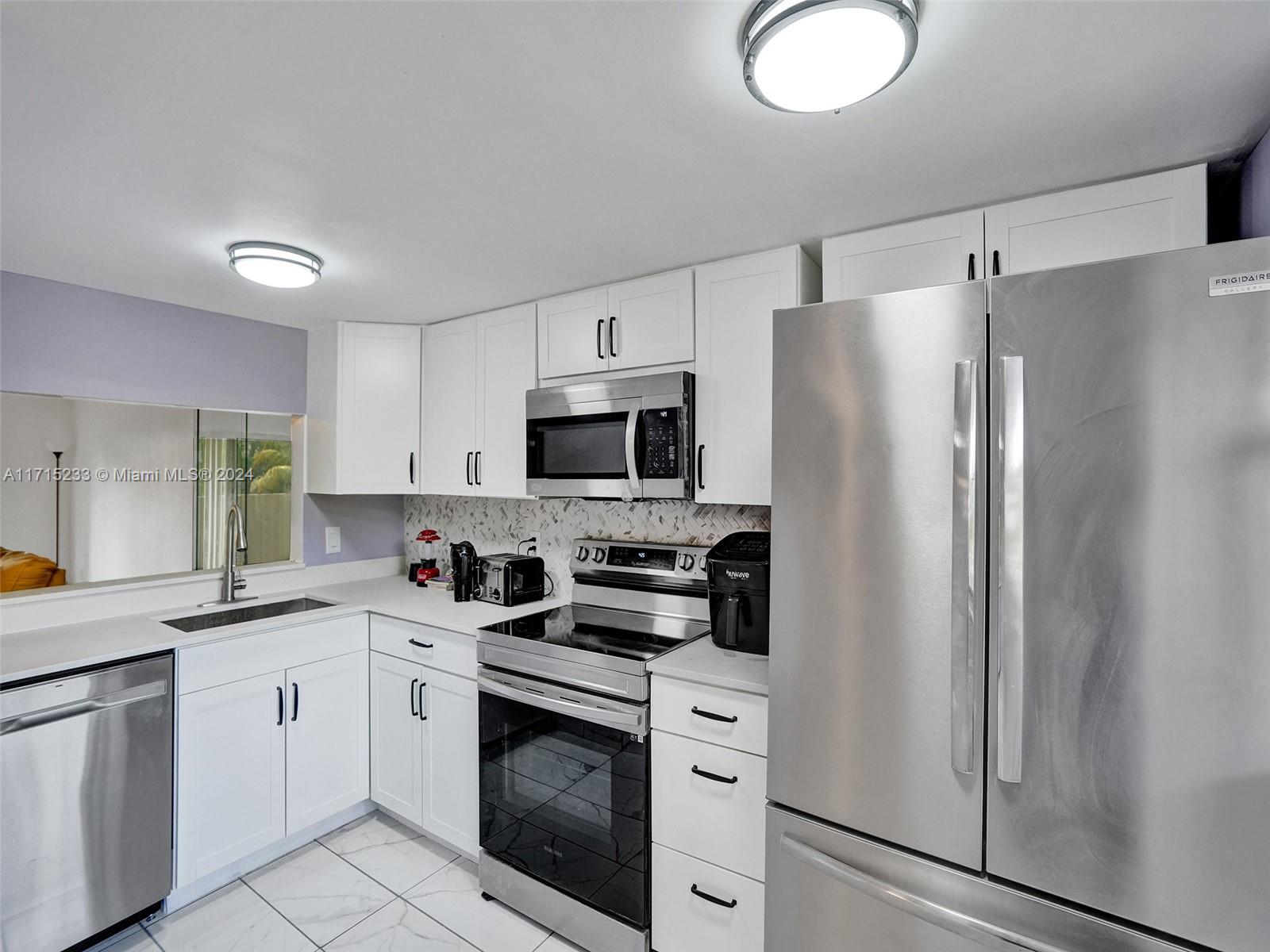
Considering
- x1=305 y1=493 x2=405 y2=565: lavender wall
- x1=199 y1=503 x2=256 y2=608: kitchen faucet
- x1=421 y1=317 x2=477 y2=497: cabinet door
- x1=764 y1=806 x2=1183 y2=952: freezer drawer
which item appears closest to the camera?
x1=764 y1=806 x2=1183 y2=952: freezer drawer

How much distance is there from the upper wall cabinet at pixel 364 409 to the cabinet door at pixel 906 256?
2168 mm

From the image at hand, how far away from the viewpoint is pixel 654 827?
1832mm

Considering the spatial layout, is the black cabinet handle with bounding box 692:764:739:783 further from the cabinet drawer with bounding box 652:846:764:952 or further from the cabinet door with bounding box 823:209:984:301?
the cabinet door with bounding box 823:209:984:301

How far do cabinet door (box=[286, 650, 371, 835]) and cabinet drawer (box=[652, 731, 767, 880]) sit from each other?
5.21ft

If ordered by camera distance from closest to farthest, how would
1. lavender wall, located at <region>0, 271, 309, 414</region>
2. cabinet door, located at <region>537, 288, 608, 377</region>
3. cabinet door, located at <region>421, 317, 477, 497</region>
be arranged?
lavender wall, located at <region>0, 271, 309, 414</region>
cabinet door, located at <region>537, 288, 608, 377</region>
cabinet door, located at <region>421, 317, 477, 497</region>

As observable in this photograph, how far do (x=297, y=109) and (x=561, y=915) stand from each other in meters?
2.43

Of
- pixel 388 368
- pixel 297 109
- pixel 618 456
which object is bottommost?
pixel 618 456

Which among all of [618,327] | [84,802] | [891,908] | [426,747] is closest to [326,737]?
[426,747]

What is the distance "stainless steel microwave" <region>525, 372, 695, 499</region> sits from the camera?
7.07ft

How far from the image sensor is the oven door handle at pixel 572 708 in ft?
6.06

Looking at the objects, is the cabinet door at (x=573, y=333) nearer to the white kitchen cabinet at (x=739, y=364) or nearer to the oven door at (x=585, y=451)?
the oven door at (x=585, y=451)

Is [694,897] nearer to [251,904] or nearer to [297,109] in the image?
[251,904]

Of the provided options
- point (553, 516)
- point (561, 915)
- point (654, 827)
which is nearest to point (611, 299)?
point (553, 516)

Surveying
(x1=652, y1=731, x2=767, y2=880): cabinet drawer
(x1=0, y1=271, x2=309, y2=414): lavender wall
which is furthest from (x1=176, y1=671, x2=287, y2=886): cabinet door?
(x1=652, y1=731, x2=767, y2=880): cabinet drawer
